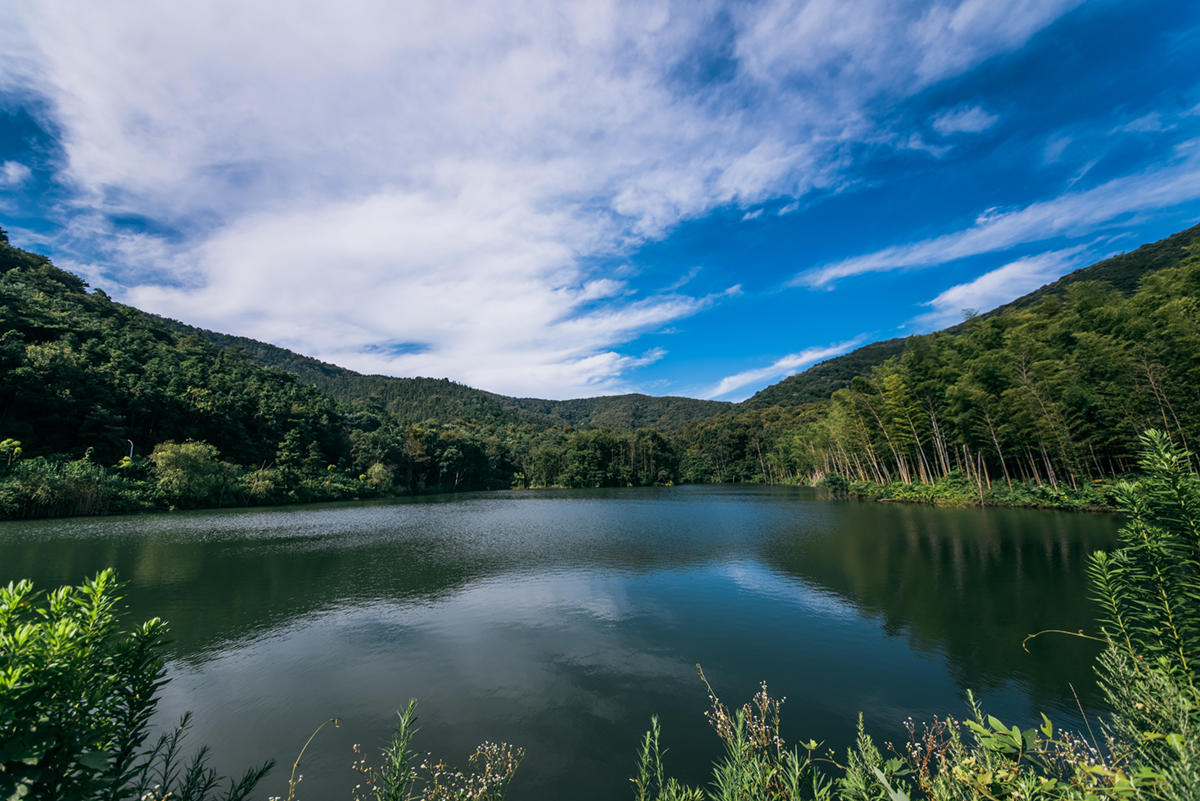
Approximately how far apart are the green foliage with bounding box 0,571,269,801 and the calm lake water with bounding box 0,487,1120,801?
3.87 metres

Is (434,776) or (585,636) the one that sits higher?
(434,776)

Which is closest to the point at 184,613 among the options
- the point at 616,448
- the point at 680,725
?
the point at 680,725

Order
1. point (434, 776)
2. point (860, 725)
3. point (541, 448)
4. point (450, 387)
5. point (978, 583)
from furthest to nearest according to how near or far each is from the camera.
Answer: point (450, 387), point (541, 448), point (978, 583), point (434, 776), point (860, 725)

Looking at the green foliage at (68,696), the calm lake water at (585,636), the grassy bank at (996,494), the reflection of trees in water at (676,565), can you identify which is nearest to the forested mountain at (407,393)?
the grassy bank at (996,494)

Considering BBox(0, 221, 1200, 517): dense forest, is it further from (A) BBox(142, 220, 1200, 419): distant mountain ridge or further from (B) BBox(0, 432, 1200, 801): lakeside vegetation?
(A) BBox(142, 220, 1200, 419): distant mountain ridge

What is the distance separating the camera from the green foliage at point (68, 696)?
187 cm

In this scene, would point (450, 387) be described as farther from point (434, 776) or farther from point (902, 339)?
point (434, 776)

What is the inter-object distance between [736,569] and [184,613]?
15.3 metres

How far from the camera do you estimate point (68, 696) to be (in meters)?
2.06

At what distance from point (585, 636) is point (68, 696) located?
8.78 metres

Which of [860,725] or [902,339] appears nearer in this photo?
[860,725]

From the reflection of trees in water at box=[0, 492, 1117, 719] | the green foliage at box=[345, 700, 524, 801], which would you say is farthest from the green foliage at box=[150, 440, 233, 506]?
the green foliage at box=[345, 700, 524, 801]

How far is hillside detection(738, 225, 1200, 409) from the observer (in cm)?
7150

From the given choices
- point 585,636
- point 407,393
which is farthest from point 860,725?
point 407,393
